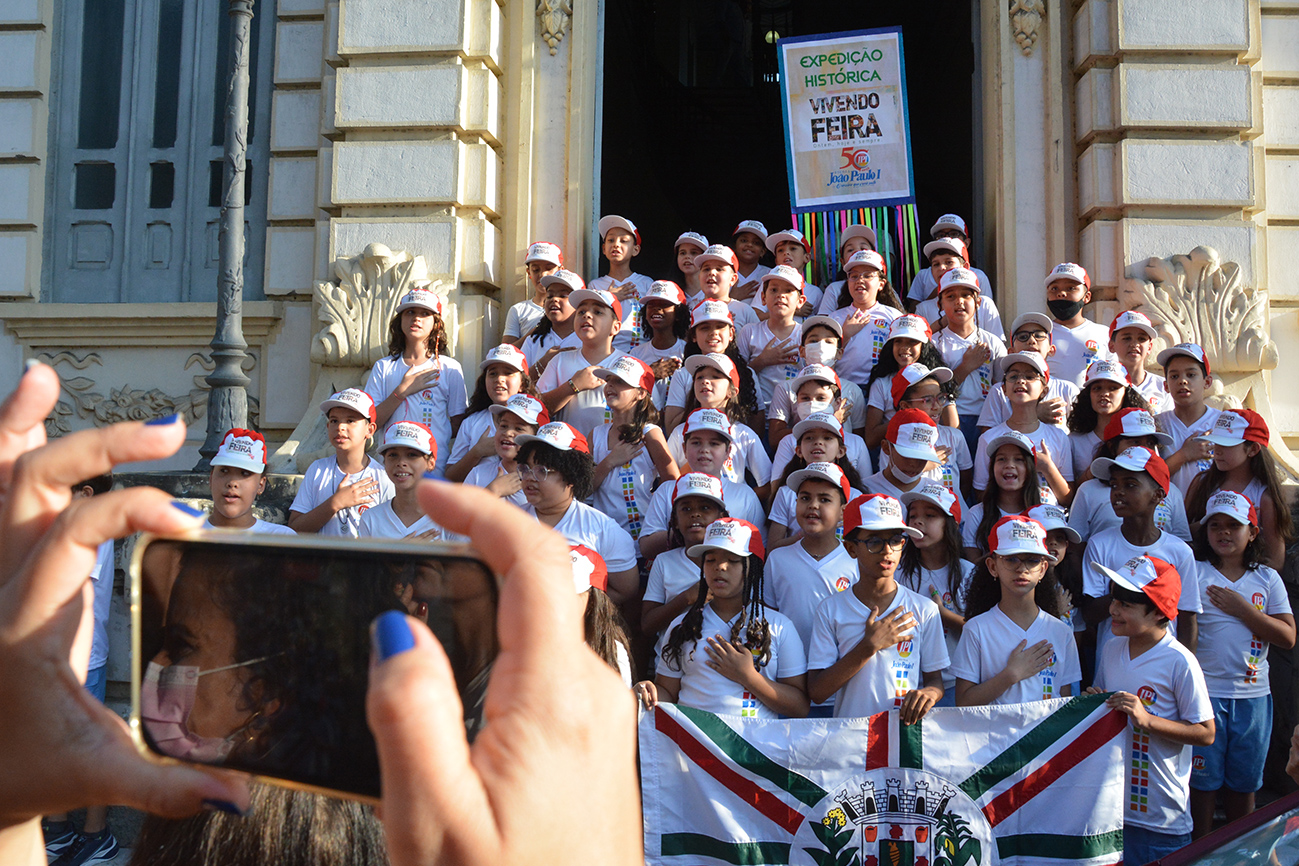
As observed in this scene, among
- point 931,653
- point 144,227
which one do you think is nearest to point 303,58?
point 144,227

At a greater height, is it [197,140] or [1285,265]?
[197,140]

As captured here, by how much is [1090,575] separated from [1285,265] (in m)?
4.95

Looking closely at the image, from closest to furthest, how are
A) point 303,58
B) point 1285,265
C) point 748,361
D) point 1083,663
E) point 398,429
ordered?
point 1083,663 < point 398,429 < point 748,361 < point 1285,265 < point 303,58

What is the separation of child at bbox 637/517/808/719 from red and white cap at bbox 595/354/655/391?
4.89 feet

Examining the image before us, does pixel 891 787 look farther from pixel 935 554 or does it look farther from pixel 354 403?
pixel 354 403

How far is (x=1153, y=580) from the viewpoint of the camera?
467 centimetres

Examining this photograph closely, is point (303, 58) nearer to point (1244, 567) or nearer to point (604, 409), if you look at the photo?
point (604, 409)

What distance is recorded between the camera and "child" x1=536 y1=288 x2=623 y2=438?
681 cm

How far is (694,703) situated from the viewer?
478 cm

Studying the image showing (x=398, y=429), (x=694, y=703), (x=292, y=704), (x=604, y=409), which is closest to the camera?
(x=292, y=704)

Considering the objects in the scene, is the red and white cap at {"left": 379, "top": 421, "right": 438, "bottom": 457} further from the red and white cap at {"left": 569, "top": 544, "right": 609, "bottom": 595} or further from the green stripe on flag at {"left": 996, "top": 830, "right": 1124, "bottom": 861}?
the green stripe on flag at {"left": 996, "top": 830, "right": 1124, "bottom": 861}

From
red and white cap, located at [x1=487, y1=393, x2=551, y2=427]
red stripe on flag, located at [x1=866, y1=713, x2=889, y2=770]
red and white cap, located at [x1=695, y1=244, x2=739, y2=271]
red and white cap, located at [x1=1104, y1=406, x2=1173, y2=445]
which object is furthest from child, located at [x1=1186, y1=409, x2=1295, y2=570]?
red and white cap, located at [x1=487, y1=393, x2=551, y2=427]

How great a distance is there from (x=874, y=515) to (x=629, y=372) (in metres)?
1.94

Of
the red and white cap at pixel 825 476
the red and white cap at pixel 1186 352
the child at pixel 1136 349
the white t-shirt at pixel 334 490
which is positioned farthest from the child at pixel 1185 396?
the white t-shirt at pixel 334 490
